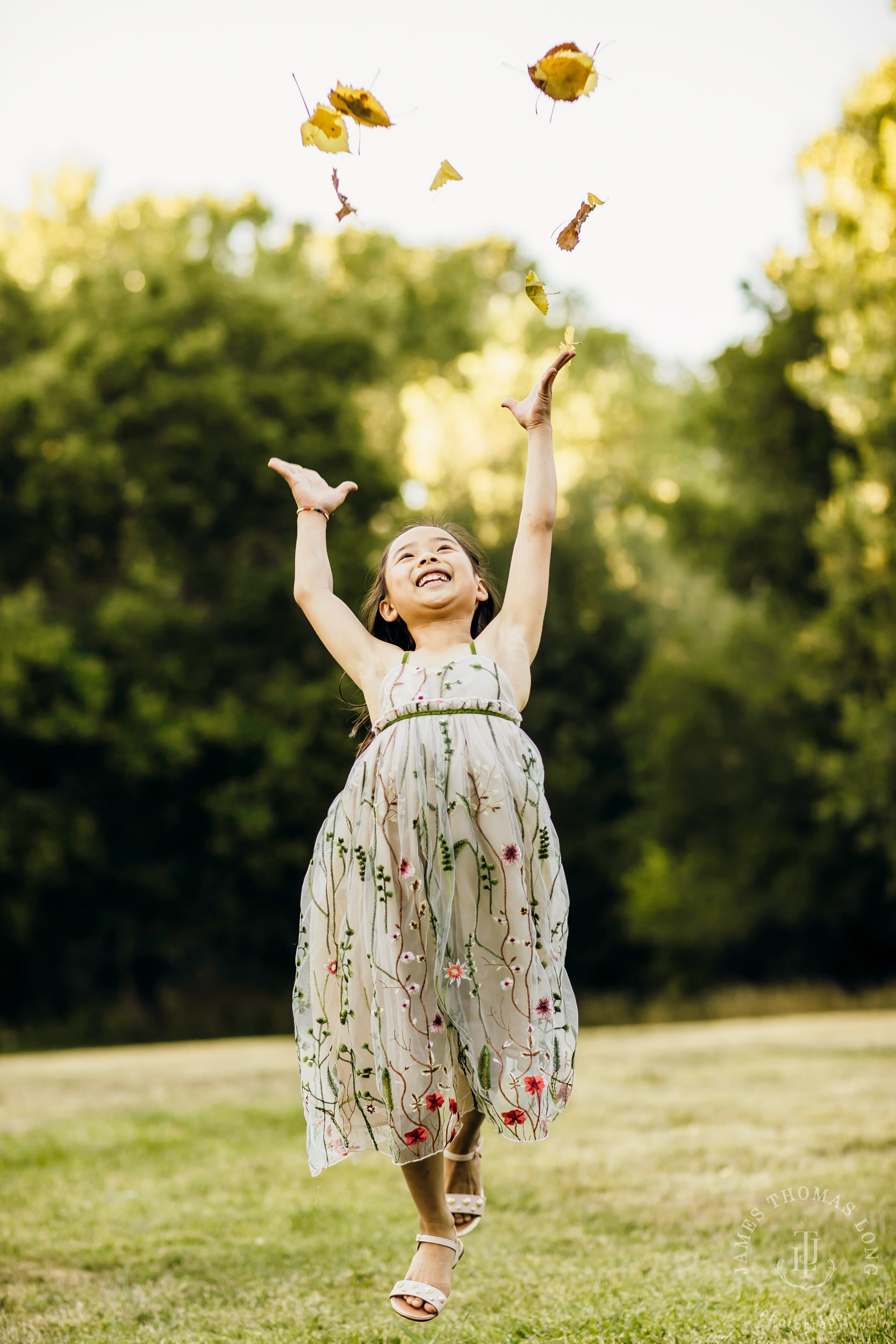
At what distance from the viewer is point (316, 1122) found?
2951 millimetres

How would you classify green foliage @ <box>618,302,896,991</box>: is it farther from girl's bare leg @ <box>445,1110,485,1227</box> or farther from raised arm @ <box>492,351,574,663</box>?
girl's bare leg @ <box>445,1110,485,1227</box>

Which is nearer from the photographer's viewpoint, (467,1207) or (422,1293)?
(422,1293)

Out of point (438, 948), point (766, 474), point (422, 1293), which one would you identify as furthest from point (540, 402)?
point (766, 474)

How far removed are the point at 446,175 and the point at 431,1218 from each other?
→ 2.46 meters

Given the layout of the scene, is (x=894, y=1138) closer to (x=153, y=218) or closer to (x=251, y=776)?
(x=251, y=776)

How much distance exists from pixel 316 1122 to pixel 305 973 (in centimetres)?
36

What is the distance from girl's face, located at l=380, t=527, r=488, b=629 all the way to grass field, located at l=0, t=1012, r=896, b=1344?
1819 millimetres

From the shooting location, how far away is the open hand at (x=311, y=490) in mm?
3504

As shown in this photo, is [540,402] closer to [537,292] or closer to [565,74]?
[537,292]

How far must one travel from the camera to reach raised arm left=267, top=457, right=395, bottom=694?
10.6ft

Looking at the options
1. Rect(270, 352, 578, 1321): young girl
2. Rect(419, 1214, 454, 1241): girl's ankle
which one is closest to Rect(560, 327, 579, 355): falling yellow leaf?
Rect(270, 352, 578, 1321): young girl

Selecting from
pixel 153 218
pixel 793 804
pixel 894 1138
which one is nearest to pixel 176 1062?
pixel 894 1138

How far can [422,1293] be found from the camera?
2.68 m

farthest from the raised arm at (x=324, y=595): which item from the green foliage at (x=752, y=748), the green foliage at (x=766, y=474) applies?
the green foliage at (x=766, y=474)
